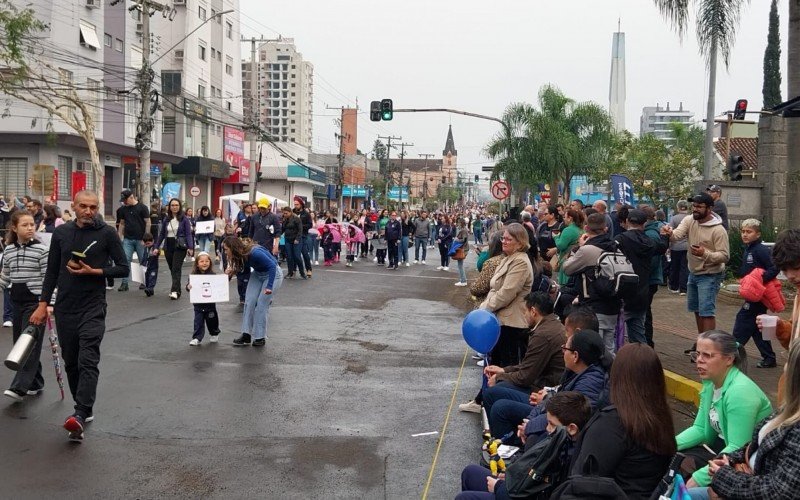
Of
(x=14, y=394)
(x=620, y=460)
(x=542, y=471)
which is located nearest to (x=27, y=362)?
(x=14, y=394)

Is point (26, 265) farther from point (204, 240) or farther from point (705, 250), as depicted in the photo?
point (204, 240)

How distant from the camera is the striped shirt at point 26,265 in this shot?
8.51 meters

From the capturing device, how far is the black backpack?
14.1 ft

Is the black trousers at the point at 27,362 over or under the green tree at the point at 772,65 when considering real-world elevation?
under

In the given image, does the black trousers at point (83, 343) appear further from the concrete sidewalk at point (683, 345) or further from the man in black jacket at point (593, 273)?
the concrete sidewalk at point (683, 345)

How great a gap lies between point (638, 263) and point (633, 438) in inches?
216

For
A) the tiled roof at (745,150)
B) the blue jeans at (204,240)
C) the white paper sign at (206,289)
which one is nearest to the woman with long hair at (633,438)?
the white paper sign at (206,289)

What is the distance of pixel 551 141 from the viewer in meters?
42.4

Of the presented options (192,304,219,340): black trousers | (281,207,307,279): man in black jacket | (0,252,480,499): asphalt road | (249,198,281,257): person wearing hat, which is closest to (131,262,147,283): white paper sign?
(0,252,480,499): asphalt road

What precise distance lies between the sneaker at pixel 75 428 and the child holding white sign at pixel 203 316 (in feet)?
14.6

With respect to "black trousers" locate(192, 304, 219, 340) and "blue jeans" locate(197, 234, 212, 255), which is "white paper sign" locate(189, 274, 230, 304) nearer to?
"black trousers" locate(192, 304, 219, 340)

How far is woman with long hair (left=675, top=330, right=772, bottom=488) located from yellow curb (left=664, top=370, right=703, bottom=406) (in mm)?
3550

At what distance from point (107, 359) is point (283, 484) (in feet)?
16.4

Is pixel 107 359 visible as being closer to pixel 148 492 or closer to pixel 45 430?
pixel 45 430
